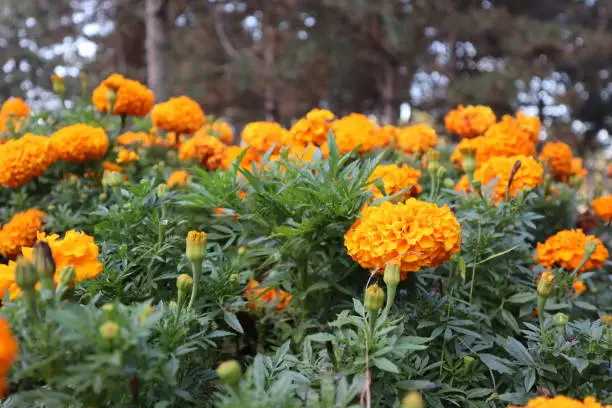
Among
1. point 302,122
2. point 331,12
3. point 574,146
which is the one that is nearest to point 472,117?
Result: point 302,122

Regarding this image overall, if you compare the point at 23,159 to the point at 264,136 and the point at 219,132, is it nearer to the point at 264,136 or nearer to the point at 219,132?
the point at 264,136

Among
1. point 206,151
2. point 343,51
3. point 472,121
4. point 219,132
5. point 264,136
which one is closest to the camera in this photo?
Result: point 264,136

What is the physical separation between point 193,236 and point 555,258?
1.08 metres

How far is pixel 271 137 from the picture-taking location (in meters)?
1.97

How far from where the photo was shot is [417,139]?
7.27 ft

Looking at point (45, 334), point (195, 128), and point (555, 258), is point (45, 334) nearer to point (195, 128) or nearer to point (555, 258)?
point (555, 258)

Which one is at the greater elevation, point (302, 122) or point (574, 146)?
point (302, 122)

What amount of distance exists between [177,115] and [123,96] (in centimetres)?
23

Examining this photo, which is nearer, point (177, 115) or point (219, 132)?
point (177, 115)

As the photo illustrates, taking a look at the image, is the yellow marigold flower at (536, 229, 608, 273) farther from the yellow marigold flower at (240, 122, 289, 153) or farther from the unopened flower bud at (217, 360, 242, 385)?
the unopened flower bud at (217, 360, 242, 385)

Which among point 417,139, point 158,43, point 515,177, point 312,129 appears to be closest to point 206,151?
point 312,129

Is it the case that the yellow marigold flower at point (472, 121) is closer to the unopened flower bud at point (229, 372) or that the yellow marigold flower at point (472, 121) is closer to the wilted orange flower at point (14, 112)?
the unopened flower bud at point (229, 372)

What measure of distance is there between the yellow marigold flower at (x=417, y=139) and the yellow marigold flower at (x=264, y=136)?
56cm

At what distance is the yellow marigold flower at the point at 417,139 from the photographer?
221 centimetres
